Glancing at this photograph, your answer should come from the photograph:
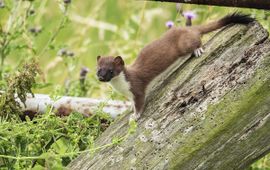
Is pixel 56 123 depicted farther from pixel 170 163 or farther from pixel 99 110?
pixel 170 163

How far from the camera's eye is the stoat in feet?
10.5

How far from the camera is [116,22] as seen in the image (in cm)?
627

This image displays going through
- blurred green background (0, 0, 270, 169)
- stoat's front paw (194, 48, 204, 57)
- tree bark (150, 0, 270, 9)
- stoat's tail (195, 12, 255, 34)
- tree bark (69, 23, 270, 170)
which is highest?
blurred green background (0, 0, 270, 169)

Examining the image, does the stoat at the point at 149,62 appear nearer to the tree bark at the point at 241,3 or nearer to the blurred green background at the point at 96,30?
the tree bark at the point at 241,3

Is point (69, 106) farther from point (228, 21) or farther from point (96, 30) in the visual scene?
point (96, 30)

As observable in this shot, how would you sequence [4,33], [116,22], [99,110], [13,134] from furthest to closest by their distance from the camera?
[116,22] < [4,33] < [99,110] < [13,134]

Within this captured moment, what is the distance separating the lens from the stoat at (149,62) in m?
3.20

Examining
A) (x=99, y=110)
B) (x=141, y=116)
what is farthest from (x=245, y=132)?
(x=99, y=110)

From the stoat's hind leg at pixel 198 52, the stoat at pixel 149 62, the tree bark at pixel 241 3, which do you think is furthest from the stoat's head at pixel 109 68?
the tree bark at pixel 241 3

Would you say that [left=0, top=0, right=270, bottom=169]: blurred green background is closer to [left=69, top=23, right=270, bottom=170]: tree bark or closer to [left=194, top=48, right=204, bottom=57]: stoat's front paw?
[left=194, top=48, right=204, bottom=57]: stoat's front paw

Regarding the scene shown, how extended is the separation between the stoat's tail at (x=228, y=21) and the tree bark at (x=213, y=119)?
10cm

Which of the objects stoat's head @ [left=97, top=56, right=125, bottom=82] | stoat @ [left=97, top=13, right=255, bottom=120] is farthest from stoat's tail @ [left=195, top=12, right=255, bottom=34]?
stoat's head @ [left=97, top=56, right=125, bottom=82]

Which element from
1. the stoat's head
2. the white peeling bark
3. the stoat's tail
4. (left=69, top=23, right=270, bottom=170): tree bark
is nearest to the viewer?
(left=69, top=23, right=270, bottom=170): tree bark

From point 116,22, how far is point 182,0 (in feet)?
11.8
